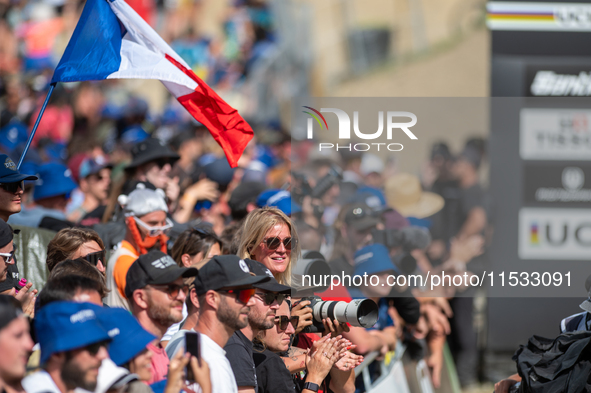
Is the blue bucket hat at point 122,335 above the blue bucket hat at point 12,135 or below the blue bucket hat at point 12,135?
above

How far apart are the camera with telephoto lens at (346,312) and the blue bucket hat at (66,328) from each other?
5.08ft

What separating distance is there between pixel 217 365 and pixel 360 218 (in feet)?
8.26

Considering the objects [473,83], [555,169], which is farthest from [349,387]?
[473,83]

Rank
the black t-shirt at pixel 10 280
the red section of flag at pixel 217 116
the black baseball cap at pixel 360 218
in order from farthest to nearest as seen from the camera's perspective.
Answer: the black baseball cap at pixel 360 218 < the red section of flag at pixel 217 116 < the black t-shirt at pixel 10 280

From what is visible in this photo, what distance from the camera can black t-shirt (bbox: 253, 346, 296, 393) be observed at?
370 centimetres

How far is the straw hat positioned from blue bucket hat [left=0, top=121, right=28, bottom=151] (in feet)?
16.7

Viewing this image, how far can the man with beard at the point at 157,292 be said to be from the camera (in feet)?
11.9

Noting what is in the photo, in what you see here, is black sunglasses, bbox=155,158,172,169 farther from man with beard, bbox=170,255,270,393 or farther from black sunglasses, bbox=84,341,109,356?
black sunglasses, bbox=84,341,109,356

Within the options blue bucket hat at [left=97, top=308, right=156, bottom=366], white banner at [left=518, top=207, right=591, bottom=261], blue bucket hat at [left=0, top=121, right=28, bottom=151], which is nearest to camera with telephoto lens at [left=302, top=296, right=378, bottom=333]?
blue bucket hat at [left=97, top=308, right=156, bottom=366]

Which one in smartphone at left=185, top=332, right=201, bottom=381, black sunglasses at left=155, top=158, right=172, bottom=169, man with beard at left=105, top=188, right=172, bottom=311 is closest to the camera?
smartphone at left=185, top=332, right=201, bottom=381

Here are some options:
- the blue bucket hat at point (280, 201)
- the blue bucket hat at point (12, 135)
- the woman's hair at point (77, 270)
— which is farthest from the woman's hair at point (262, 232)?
the blue bucket hat at point (12, 135)

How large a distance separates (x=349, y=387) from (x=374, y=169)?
2.91 m

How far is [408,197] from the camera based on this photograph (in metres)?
6.62

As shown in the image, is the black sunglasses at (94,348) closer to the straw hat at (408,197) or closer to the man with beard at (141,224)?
the man with beard at (141,224)
